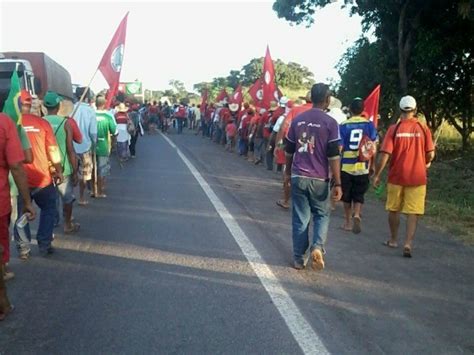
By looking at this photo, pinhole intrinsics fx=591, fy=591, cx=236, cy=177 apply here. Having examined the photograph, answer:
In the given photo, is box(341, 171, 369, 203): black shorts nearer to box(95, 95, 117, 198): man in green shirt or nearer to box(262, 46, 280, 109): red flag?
box(95, 95, 117, 198): man in green shirt

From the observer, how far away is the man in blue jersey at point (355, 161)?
26.6 ft

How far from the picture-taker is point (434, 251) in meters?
7.23

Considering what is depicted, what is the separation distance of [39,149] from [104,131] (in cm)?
428

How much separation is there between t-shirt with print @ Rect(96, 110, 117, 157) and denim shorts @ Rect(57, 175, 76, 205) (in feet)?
9.82

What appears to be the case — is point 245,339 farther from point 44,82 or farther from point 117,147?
point 44,82

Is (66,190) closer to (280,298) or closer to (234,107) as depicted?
(280,298)

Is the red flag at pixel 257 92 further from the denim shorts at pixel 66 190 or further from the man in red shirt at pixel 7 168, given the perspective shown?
the man in red shirt at pixel 7 168

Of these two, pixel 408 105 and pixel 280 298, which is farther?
pixel 408 105

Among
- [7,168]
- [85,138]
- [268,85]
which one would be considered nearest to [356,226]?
[85,138]

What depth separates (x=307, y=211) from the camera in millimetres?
6312

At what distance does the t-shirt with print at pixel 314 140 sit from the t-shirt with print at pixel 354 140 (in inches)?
81.6

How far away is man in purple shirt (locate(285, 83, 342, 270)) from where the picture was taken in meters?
6.11

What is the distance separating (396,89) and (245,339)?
1829cm

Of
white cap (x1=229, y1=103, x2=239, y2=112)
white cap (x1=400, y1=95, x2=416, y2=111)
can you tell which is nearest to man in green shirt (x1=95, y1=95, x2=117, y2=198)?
white cap (x1=400, y1=95, x2=416, y2=111)
